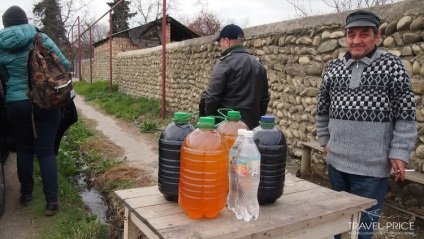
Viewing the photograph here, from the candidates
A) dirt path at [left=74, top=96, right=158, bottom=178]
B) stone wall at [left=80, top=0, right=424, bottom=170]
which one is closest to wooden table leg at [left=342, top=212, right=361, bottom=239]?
stone wall at [left=80, top=0, right=424, bottom=170]

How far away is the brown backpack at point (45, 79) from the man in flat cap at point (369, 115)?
7.23 feet

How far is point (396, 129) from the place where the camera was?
7.07 feet

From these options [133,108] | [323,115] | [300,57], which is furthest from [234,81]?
[133,108]

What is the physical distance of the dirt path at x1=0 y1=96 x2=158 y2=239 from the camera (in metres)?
3.15

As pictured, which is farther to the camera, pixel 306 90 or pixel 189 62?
pixel 189 62

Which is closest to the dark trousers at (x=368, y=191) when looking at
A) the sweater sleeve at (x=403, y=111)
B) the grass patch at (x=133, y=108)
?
the sweater sleeve at (x=403, y=111)

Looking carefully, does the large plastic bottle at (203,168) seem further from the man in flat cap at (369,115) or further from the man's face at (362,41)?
the man's face at (362,41)

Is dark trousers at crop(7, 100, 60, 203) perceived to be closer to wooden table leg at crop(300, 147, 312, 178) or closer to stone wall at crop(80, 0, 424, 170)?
wooden table leg at crop(300, 147, 312, 178)

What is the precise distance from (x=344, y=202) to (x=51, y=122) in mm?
2523

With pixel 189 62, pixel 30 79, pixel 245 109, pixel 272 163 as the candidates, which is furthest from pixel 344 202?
pixel 189 62

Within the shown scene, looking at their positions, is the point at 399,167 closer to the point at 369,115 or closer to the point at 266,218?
the point at 369,115

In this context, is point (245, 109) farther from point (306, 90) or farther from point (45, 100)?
point (306, 90)

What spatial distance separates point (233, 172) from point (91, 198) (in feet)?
10.8

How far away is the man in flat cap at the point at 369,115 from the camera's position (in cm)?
212
